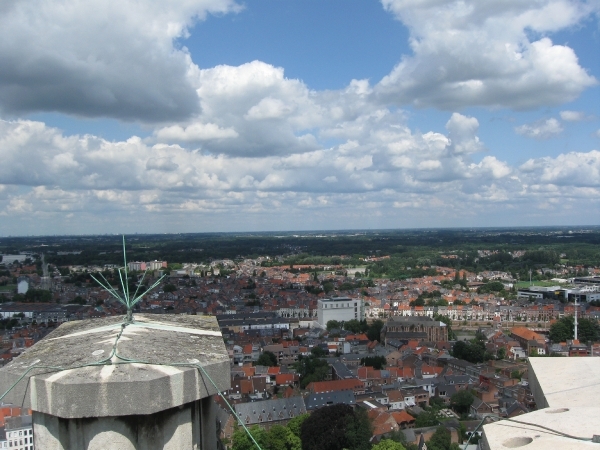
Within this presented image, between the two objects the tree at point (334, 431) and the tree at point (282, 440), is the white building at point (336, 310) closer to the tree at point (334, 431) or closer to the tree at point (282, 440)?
the tree at point (334, 431)

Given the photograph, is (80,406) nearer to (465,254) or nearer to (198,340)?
(198,340)

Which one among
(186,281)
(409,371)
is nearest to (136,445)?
(409,371)

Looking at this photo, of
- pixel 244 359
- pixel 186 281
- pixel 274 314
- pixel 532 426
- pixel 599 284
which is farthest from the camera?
pixel 186 281

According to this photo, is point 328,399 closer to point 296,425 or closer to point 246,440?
point 296,425

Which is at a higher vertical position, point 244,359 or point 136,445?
point 136,445

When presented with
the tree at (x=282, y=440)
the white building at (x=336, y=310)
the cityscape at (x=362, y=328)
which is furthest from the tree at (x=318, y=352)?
the tree at (x=282, y=440)

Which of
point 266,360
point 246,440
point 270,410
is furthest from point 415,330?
point 246,440
